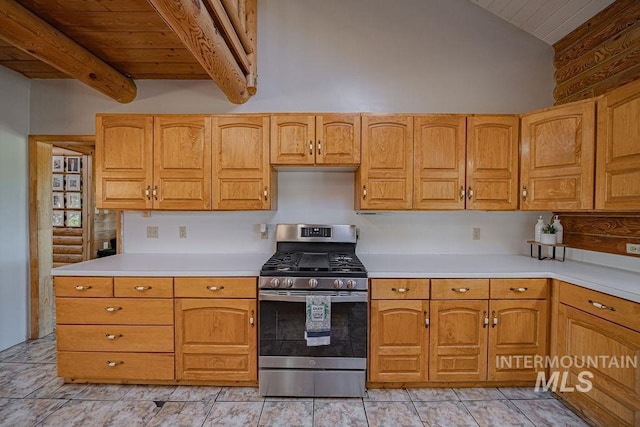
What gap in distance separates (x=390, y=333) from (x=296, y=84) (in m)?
2.31

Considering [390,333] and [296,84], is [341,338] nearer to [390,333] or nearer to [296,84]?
[390,333]

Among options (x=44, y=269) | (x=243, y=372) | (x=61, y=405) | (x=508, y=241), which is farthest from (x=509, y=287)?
(x=44, y=269)

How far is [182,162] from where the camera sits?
2.46 metres

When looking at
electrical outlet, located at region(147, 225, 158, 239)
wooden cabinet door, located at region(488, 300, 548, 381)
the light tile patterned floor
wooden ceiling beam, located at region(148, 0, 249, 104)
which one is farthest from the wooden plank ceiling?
wooden cabinet door, located at region(488, 300, 548, 381)

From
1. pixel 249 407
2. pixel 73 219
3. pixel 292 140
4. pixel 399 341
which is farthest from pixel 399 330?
pixel 73 219

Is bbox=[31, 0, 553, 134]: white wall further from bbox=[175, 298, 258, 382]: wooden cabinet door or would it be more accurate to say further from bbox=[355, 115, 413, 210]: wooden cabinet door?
bbox=[175, 298, 258, 382]: wooden cabinet door

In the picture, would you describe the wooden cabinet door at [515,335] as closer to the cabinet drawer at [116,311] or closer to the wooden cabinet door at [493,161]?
the wooden cabinet door at [493,161]

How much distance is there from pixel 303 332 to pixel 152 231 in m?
1.84

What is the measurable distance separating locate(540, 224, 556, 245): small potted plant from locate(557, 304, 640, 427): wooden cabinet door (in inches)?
27.1

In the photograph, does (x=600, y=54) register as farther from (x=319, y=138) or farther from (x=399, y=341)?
(x=399, y=341)

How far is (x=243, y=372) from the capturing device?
213cm

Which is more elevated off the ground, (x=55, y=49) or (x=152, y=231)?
(x=55, y=49)

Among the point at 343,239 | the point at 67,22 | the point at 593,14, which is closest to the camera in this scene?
the point at 67,22

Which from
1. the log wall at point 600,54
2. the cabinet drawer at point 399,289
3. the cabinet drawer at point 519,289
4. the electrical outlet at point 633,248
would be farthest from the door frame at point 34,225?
the electrical outlet at point 633,248
